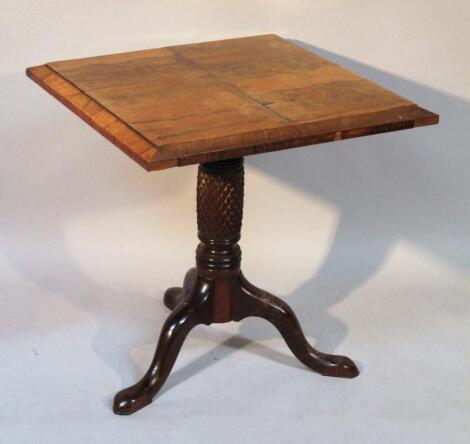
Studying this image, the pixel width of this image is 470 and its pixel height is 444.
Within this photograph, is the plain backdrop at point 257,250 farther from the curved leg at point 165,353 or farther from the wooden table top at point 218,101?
the wooden table top at point 218,101

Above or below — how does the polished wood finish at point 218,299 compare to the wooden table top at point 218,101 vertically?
below

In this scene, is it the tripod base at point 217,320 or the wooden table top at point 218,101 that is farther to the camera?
the tripod base at point 217,320

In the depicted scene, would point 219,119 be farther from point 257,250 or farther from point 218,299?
point 257,250

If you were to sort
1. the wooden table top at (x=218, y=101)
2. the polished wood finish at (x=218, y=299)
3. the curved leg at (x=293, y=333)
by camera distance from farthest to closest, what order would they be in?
the curved leg at (x=293, y=333)
the polished wood finish at (x=218, y=299)
the wooden table top at (x=218, y=101)

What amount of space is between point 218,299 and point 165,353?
158mm

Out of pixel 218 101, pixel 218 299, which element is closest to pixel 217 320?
pixel 218 299

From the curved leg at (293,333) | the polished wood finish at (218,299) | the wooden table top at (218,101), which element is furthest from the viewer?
the curved leg at (293,333)

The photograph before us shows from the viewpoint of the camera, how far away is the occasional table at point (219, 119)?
2283mm

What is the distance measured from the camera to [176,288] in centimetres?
298

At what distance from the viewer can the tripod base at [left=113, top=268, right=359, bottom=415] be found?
8.58 ft

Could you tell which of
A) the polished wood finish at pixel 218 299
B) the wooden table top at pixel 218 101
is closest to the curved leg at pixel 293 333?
the polished wood finish at pixel 218 299

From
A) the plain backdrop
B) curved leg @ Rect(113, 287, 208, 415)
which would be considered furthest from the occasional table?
the plain backdrop

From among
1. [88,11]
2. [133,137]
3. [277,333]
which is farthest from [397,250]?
[133,137]

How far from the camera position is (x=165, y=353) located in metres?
2.64
